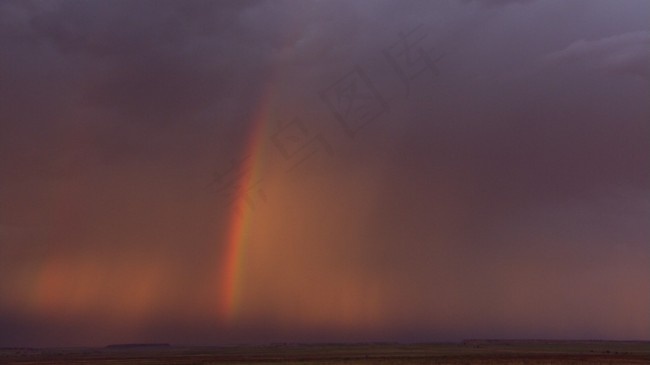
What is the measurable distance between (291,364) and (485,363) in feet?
82.2

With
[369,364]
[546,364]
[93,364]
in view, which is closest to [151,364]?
[93,364]

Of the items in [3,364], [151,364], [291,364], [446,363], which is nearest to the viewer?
[446,363]

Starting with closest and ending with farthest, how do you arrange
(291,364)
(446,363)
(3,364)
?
(446,363) → (291,364) → (3,364)

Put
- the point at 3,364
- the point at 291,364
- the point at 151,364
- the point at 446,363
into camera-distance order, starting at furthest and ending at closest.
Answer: the point at 3,364 < the point at 151,364 < the point at 291,364 < the point at 446,363

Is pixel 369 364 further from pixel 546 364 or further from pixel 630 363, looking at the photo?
pixel 630 363

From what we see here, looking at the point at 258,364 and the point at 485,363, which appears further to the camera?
the point at 258,364

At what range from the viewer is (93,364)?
102750mm

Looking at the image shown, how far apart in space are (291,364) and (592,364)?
124ft

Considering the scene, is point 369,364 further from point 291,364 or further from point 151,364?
point 151,364

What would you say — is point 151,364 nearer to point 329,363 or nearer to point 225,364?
point 225,364

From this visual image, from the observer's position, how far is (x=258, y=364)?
310 feet

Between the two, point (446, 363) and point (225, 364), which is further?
point (225, 364)

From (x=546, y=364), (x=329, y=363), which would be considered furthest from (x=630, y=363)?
(x=329, y=363)

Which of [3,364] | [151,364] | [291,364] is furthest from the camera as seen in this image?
[3,364]
